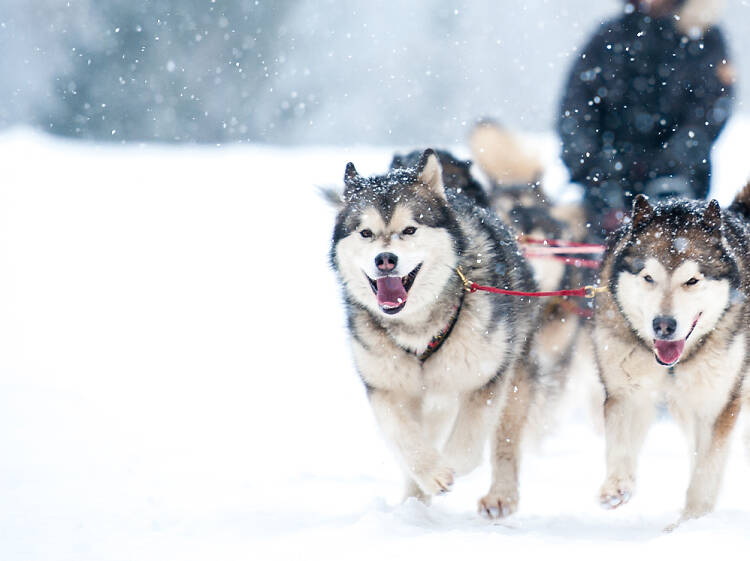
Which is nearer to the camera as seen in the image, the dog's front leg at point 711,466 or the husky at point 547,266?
the dog's front leg at point 711,466

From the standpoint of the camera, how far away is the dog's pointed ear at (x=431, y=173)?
105 inches

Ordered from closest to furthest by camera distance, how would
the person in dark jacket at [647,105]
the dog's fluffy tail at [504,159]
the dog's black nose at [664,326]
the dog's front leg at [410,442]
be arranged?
1. the dog's black nose at [664,326]
2. the dog's front leg at [410,442]
3. the person in dark jacket at [647,105]
4. the dog's fluffy tail at [504,159]

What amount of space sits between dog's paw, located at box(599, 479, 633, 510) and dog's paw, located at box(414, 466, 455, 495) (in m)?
0.43

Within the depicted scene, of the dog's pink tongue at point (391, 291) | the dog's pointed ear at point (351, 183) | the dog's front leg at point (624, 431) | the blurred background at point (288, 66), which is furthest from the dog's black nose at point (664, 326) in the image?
the blurred background at point (288, 66)

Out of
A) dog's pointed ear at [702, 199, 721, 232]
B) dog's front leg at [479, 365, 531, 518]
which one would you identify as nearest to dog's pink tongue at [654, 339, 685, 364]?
dog's pointed ear at [702, 199, 721, 232]

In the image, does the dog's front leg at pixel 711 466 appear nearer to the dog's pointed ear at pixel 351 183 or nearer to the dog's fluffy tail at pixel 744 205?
the dog's fluffy tail at pixel 744 205

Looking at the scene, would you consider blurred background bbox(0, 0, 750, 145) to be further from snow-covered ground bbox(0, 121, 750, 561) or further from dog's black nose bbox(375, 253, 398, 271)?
dog's black nose bbox(375, 253, 398, 271)

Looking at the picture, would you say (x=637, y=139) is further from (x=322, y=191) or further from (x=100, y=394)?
(x=100, y=394)

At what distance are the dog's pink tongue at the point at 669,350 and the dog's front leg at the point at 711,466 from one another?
25 centimetres

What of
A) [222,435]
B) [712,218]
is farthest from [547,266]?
[222,435]

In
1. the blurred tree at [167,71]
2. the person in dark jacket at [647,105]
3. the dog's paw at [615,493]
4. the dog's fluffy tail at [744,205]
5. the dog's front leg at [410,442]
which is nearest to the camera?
the dog's paw at [615,493]

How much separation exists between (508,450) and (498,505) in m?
0.23

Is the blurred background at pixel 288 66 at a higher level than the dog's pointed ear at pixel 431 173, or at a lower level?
higher

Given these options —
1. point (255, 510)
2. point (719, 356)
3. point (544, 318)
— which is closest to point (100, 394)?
point (255, 510)
